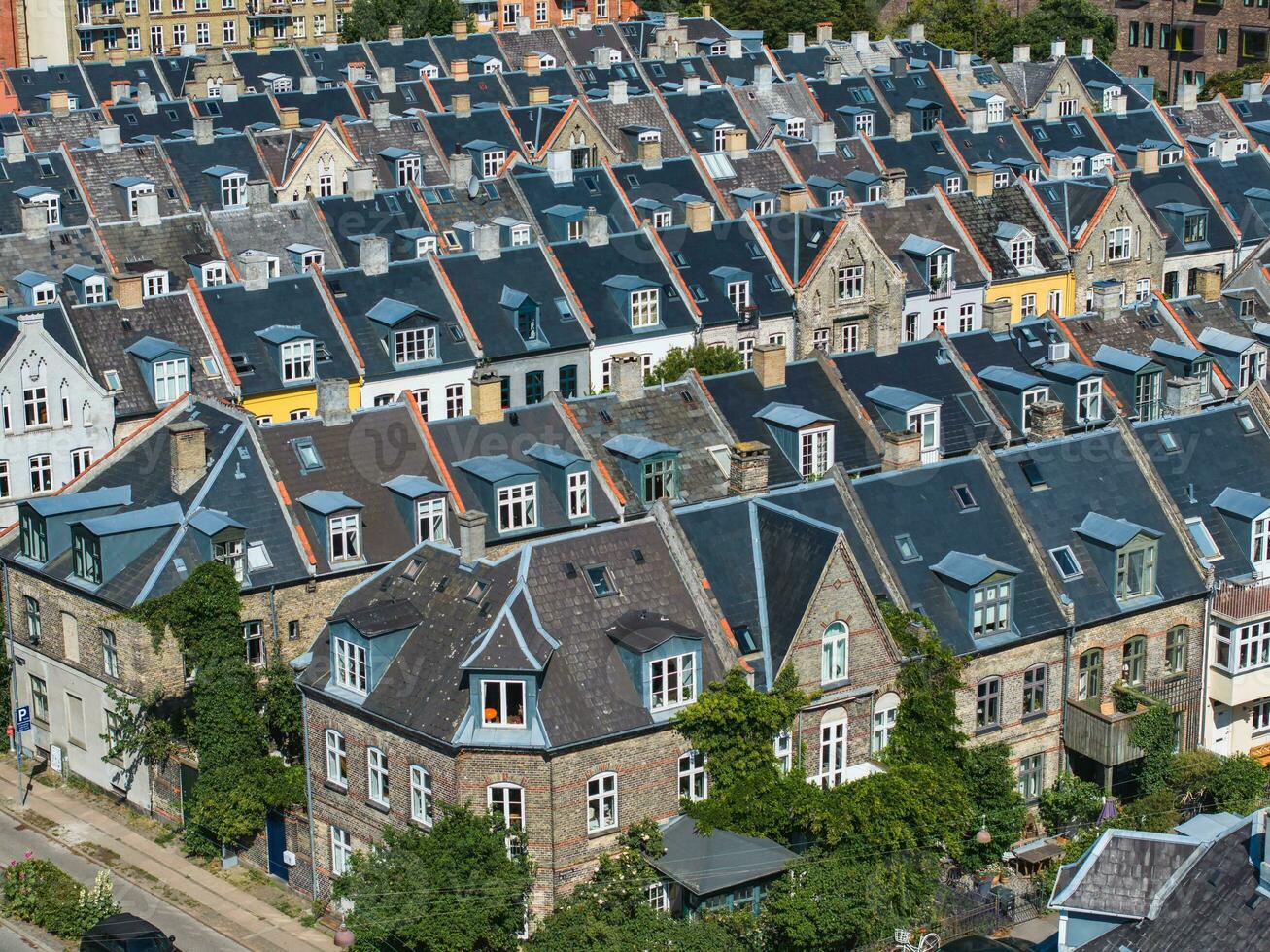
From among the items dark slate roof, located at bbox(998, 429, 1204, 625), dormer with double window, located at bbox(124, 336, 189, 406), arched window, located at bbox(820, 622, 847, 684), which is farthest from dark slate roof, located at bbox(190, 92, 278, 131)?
arched window, located at bbox(820, 622, 847, 684)

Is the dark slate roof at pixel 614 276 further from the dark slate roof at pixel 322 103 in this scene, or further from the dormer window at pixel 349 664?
the dark slate roof at pixel 322 103

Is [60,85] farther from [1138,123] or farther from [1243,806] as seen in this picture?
[1243,806]

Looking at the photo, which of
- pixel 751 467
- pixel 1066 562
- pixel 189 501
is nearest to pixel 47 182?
pixel 189 501

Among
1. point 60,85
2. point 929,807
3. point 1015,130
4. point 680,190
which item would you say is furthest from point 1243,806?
point 60,85

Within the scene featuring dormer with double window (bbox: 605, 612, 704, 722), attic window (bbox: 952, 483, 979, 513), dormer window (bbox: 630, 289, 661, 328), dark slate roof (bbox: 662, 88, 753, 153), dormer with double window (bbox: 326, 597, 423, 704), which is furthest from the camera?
dark slate roof (bbox: 662, 88, 753, 153)

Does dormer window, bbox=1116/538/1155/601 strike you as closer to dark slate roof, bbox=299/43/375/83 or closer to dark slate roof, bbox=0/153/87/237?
dark slate roof, bbox=0/153/87/237

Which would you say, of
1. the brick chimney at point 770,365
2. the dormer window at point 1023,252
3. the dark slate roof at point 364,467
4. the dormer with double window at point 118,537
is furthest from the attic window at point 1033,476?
the dormer window at point 1023,252
